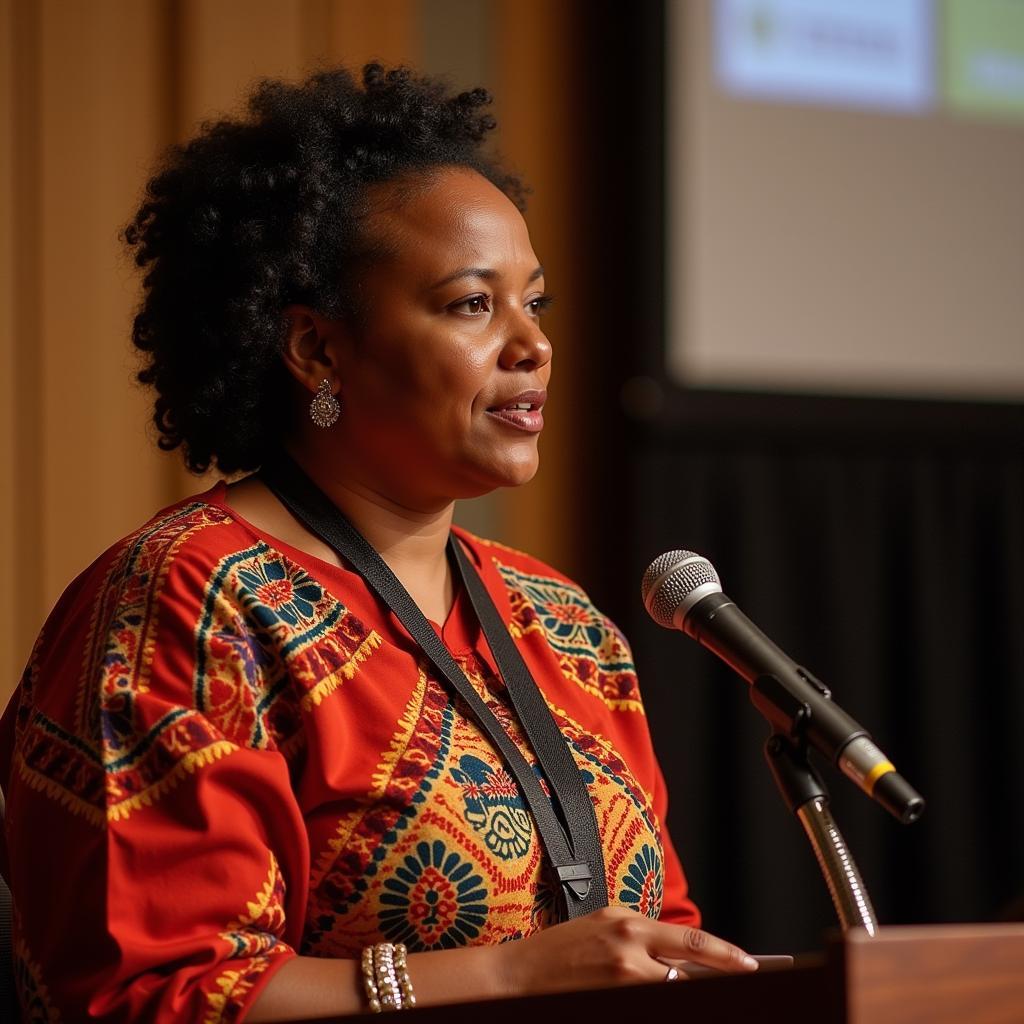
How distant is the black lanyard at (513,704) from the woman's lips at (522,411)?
9.0 inches

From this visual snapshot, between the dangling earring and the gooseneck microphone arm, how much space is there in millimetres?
590

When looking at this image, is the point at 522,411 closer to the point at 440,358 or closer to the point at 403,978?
the point at 440,358

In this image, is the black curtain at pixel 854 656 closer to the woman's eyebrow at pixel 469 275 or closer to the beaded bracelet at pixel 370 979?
the woman's eyebrow at pixel 469 275

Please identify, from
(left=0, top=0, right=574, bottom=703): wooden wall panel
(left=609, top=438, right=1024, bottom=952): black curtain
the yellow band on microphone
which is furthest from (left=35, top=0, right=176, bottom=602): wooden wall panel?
the yellow band on microphone

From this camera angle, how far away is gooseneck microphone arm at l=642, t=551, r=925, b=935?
1.26 metres

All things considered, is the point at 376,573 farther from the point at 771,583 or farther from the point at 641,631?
the point at 771,583

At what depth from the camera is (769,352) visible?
3.74m

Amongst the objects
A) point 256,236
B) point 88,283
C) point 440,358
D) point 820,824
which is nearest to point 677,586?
point 820,824

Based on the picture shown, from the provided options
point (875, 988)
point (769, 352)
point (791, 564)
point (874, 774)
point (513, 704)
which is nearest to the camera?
point (875, 988)

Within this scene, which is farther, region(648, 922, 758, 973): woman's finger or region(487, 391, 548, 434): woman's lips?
region(487, 391, 548, 434): woman's lips

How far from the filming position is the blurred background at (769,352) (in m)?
3.60

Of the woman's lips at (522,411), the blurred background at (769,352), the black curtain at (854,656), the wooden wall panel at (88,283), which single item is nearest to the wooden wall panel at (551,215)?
the blurred background at (769,352)

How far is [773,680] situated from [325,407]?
0.79 m

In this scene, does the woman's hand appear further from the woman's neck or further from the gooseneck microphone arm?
the woman's neck
